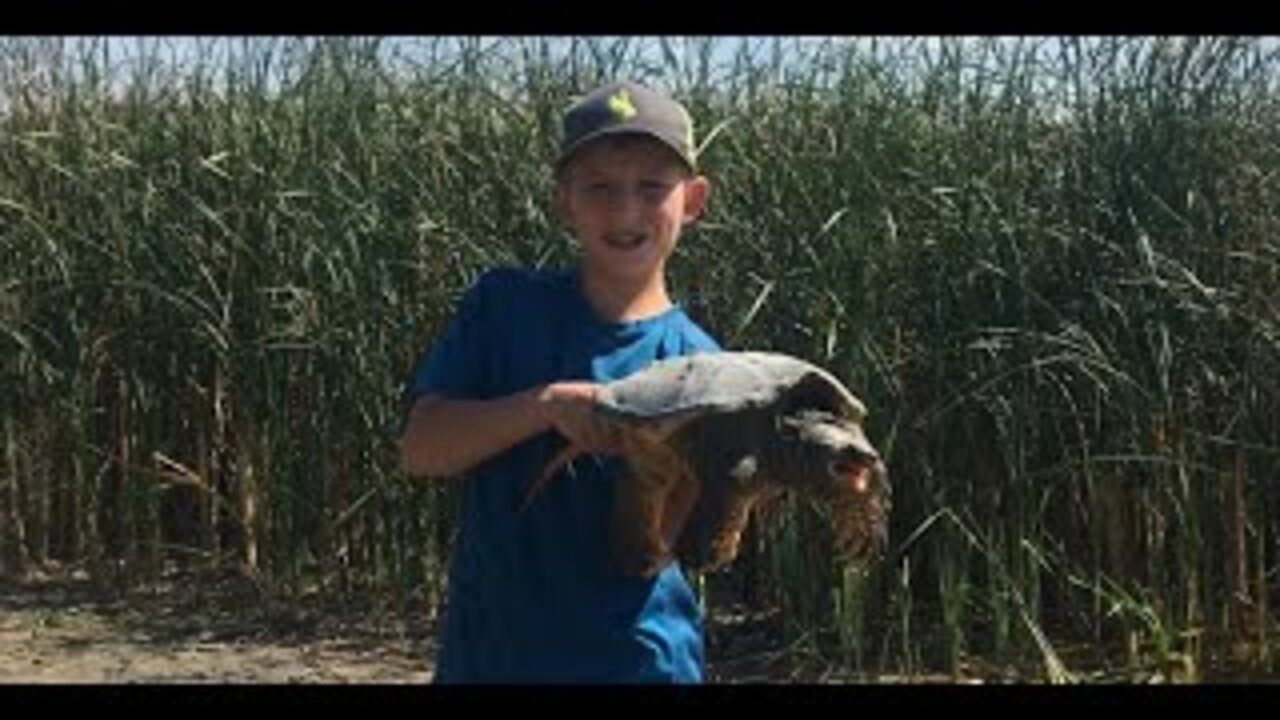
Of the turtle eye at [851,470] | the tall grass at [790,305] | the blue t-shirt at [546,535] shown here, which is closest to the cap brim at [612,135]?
the blue t-shirt at [546,535]

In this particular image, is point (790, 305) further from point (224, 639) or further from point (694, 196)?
point (694, 196)

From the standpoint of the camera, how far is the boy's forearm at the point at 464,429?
1832 millimetres

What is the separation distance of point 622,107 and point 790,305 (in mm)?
2459

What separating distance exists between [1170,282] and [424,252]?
6.42ft

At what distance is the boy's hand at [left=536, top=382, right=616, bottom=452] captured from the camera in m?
1.80

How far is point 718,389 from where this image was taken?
71.6 inches

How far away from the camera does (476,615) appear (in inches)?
77.4

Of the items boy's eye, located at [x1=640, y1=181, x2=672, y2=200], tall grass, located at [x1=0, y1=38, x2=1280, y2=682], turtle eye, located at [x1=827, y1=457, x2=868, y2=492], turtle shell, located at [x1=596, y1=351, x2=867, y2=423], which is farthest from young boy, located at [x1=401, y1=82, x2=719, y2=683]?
tall grass, located at [x1=0, y1=38, x2=1280, y2=682]

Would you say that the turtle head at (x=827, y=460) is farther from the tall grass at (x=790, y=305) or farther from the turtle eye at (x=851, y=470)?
the tall grass at (x=790, y=305)

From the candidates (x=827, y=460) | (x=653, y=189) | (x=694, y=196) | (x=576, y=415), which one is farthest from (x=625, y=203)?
(x=827, y=460)

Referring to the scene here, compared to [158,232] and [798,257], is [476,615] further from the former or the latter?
[158,232]

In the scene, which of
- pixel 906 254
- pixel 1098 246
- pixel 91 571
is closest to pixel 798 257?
pixel 906 254

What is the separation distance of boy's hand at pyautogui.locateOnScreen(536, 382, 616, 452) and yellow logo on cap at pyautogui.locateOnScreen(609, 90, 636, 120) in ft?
1.05

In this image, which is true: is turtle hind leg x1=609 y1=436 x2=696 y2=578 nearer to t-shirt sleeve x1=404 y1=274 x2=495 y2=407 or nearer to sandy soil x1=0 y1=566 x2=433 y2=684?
t-shirt sleeve x1=404 y1=274 x2=495 y2=407
